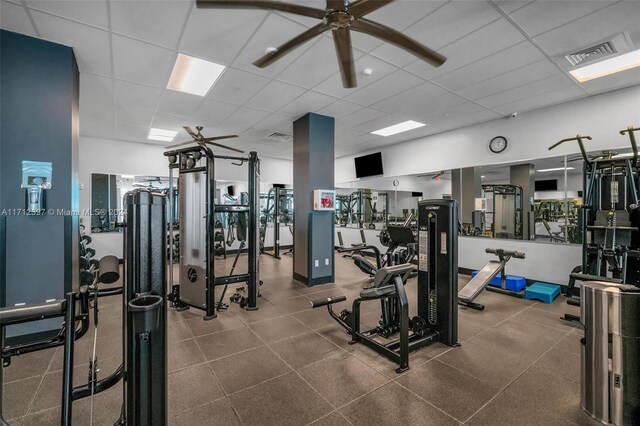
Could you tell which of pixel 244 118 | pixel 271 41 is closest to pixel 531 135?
pixel 271 41

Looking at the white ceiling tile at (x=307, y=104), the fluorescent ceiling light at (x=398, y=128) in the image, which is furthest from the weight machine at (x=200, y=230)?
the fluorescent ceiling light at (x=398, y=128)

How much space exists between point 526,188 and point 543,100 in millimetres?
1667

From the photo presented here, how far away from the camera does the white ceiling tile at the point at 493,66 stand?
336 cm

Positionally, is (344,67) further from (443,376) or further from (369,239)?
(369,239)

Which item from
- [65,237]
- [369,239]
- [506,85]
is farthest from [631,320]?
[369,239]

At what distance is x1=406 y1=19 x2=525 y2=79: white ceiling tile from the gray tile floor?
3247 millimetres

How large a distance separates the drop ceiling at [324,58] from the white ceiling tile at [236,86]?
0.6 inches

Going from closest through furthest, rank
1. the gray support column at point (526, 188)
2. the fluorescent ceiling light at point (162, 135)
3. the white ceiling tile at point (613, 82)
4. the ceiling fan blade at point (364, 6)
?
the ceiling fan blade at point (364, 6)
the white ceiling tile at point (613, 82)
the gray support column at point (526, 188)
the fluorescent ceiling light at point (162, 135)

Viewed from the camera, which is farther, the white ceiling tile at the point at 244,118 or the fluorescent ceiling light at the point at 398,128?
the fluorescent ceiling light at the point at 398,128

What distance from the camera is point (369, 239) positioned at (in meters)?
8.58

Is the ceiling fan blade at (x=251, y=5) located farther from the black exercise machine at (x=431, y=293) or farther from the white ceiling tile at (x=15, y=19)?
the black exercise machine at (x=431, y=293)

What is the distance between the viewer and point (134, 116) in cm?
559

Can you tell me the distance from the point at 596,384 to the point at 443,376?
3.26 feet

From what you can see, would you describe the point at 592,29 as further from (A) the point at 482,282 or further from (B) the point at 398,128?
(B) the point at 398,128
